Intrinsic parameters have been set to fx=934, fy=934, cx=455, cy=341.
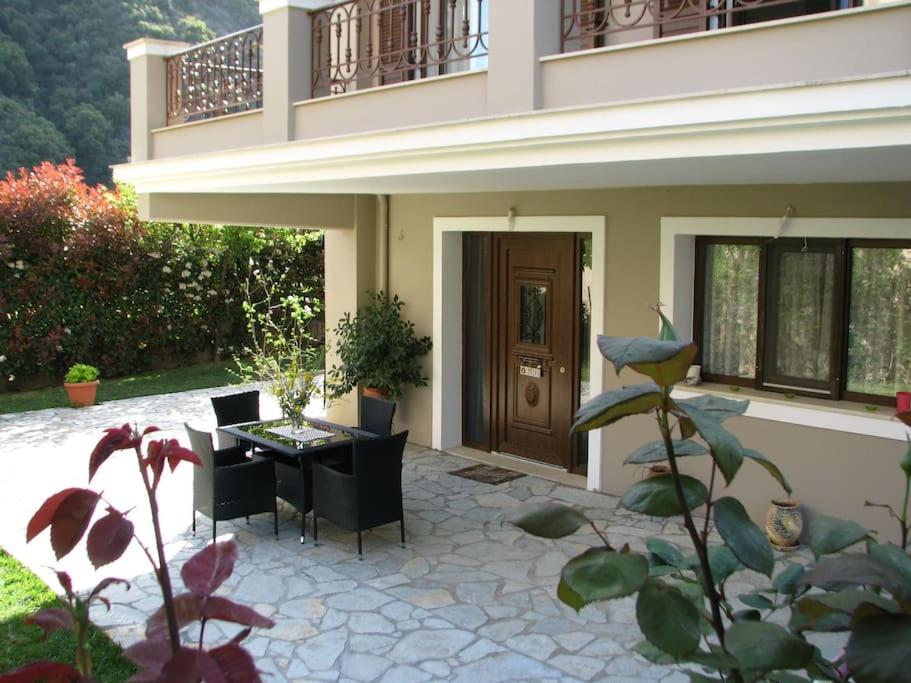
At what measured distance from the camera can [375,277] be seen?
11891 mm

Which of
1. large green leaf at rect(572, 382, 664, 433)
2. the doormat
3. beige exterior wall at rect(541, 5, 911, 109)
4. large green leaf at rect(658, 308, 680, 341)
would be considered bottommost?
the doormat

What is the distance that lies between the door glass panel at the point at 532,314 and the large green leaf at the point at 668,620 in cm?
906

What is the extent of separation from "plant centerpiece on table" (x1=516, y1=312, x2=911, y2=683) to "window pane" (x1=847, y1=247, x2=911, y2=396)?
6.80m

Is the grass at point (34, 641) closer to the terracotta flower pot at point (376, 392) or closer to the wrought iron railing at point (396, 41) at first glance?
the wrought iron railing at point (396, 41)

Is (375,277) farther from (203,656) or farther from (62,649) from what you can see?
(203,656)

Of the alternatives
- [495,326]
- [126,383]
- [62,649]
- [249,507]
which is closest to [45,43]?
[126,383]

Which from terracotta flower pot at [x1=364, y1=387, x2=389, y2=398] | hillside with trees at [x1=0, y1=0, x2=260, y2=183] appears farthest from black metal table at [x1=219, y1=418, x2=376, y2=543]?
hillside with trees at [x1=0, y1=0, x2=260, y2=183]

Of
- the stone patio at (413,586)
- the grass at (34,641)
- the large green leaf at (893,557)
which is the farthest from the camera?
the stone patio at (413,586)

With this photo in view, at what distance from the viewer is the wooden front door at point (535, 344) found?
33.3 feet

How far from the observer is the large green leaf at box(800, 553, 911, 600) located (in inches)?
50.1

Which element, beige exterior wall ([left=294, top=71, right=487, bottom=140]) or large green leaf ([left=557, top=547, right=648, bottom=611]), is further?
beige exterior wall ([left=294, top=71, right=487, bottom=140])

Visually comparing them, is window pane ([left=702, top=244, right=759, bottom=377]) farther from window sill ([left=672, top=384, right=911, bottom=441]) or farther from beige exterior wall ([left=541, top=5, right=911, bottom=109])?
beige exterior wall ([left=541, top=5, right=911, bottom=109])

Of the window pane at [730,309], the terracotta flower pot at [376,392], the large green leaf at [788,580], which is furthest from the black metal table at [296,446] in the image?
the large green leaf at [788,580]

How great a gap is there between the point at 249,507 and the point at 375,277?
4.55 metres
